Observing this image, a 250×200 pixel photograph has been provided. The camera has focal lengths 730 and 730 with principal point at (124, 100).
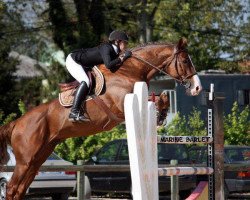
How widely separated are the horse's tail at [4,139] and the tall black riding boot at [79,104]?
133cm

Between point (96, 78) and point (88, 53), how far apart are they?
382mm

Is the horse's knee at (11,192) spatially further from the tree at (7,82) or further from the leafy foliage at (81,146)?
the tree at (7,82)

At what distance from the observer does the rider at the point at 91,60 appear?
9398 mm

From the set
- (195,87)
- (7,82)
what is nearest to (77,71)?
(195,87)

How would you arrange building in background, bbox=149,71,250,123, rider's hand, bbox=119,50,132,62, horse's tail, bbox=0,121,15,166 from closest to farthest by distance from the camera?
rider's hand, bbox=119,50,132,62 < horse's tail, bbox=0,121,15,166 < building in background, bbox=149,71,250,123

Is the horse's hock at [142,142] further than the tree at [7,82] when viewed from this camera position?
No

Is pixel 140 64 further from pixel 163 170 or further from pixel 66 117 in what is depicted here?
pixel 163 170

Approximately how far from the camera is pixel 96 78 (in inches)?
381

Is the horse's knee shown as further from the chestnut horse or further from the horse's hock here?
the horse's hock

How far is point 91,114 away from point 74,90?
0.53 m

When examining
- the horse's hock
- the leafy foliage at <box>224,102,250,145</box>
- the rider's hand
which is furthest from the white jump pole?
the leafy foliage at <box>224,102,250,145</box>

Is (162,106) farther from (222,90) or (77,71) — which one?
(222,90)

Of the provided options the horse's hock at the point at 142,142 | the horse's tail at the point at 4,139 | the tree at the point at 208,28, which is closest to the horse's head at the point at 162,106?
the horse's tail at the point at 4,139

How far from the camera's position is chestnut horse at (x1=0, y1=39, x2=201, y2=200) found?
9.41m
